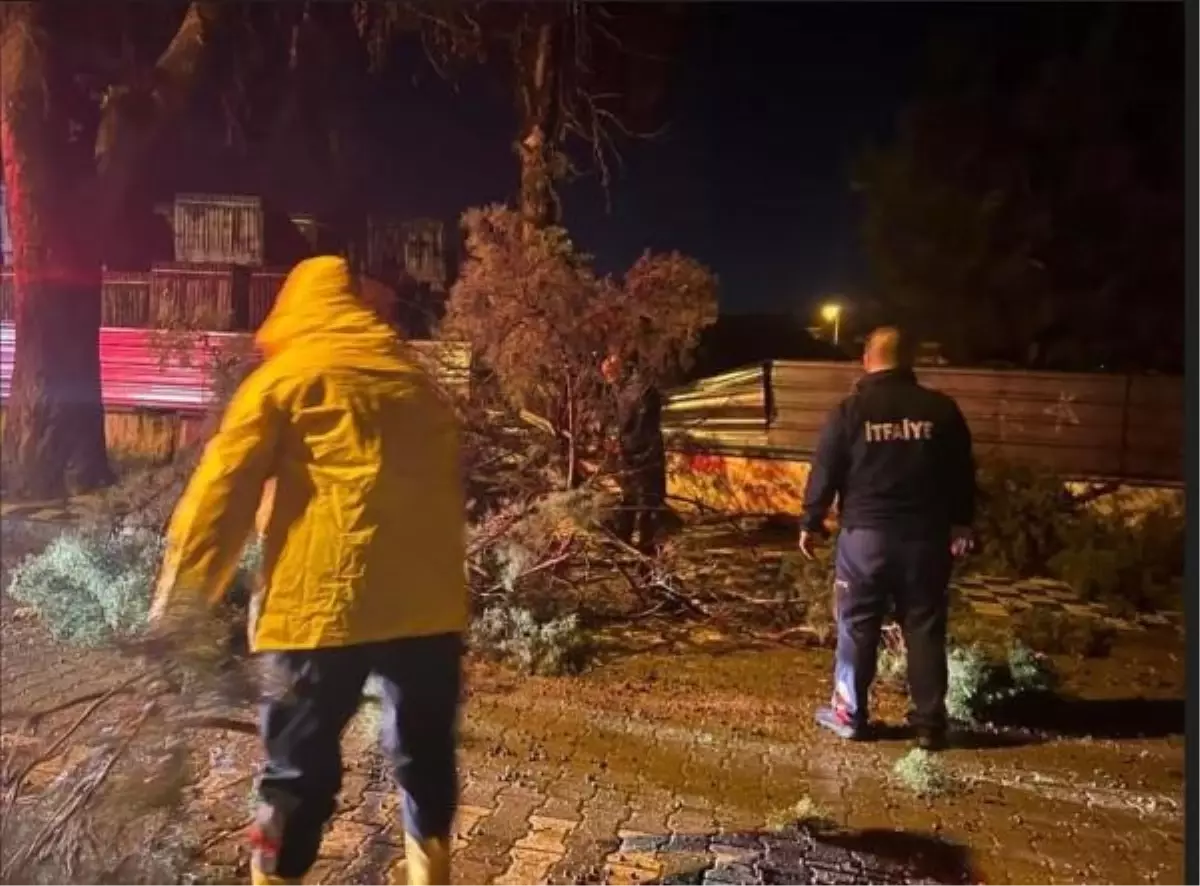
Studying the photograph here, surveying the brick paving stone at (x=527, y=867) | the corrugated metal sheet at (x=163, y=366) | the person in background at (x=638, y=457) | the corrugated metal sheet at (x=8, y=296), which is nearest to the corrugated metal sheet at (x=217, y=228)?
the corrugated metal sheet at (x=163, y=366)

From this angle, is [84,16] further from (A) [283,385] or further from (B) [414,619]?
(B) [414,619]

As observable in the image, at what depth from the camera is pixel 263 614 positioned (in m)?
1.52

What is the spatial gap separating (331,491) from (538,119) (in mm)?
657

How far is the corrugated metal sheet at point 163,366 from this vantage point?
165cm

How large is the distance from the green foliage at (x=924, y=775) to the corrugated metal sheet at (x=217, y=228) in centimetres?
117

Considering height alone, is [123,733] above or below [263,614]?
below

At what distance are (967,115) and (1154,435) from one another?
21.1 inches

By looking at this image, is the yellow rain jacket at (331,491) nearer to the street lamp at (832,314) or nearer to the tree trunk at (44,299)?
the tree trunk at (44,299)

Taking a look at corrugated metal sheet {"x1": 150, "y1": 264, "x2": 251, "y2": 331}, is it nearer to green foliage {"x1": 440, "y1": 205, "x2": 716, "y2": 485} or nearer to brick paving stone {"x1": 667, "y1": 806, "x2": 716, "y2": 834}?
green foliage {"x1": 440, "y1": 205, "x2": 716, "y2": 485}

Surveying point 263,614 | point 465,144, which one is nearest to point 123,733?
point 263,614

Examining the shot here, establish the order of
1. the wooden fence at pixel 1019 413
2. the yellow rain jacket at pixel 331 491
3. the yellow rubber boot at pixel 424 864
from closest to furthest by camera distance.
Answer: the yellow rain jacket at pixel 331 491 < the yellow rubber boot at pixel 424 864 < the wooden fence at pixel 1019 413

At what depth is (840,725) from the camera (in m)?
1.71

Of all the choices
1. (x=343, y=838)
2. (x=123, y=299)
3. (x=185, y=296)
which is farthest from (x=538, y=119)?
(x=343, y=838)

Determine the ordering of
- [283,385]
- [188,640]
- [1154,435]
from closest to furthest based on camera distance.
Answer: [283,385], [188,640], [1154,435]
